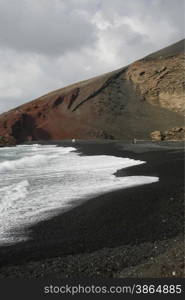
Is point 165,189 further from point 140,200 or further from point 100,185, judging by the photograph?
point 100,185

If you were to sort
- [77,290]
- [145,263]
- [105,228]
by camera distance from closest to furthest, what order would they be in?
[77,290]
[145,263]
[105,228]

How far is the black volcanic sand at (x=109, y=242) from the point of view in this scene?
23.7 ft

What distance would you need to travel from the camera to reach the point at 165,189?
15.3m

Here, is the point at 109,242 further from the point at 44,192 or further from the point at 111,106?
the point at 111,106

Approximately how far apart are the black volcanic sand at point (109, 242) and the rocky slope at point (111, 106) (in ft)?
197

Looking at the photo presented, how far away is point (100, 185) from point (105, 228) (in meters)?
6.71

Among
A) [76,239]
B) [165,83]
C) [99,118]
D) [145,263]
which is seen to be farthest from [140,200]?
[165,83]

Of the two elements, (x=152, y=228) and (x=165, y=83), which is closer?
(x=152, y=228)

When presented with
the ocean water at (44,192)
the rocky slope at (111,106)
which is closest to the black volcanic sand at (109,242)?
the ocean water at (44,192)

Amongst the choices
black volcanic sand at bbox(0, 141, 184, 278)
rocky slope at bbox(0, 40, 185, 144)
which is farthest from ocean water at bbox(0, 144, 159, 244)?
rocky slope at bbox(0, 40, 185, 144)

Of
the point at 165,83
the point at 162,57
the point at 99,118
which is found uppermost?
the point at 162,57

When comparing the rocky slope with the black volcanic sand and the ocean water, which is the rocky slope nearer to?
the ocean water

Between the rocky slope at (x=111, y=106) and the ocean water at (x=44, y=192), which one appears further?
the rocky slope at (x=111, y=106)

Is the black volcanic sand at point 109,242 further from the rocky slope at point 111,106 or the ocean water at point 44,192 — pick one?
the rocky slope at point 111,106
